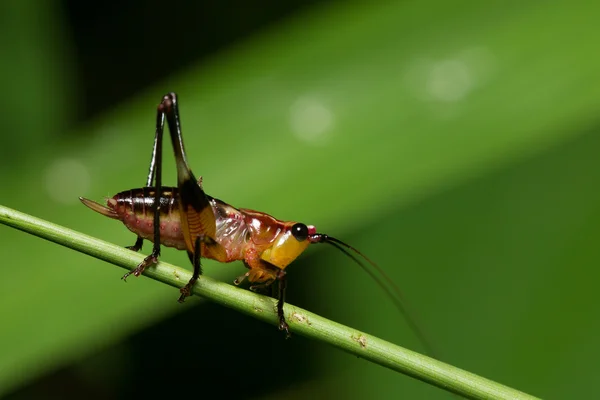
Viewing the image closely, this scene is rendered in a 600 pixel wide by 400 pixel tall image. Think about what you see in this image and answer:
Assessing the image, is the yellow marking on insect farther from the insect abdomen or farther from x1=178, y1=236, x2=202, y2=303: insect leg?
the insect abdomen

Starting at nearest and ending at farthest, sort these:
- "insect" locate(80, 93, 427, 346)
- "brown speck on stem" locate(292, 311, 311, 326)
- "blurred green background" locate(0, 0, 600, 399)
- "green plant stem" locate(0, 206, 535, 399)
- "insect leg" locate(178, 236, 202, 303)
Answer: "green plant stem" locate(0, 206, 535, 399), "brown speck on stem" locate(292, 311, 311, 326), "insect leg" locate(178, 236, 202, 303), "insect" locate(80, 93, 427, 346), "blurred green background" locate(0, 0, 600, 399)

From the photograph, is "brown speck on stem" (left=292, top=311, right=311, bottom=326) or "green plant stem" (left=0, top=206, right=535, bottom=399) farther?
"brown speck on stem" (left=292, top=311, right=311, bottom=326)

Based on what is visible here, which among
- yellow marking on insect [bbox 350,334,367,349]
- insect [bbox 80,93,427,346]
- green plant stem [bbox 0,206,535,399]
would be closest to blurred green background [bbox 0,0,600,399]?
insect [bbox 80,93,427,346]

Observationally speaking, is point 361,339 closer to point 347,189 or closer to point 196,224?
point 196,224

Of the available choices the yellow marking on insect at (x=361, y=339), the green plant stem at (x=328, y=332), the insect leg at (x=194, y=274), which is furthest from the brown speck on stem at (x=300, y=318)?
the insect leg at (x=194, y=274)

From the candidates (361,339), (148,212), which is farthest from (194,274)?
(148,212)

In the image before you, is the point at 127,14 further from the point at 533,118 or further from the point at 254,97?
the point at 533,118

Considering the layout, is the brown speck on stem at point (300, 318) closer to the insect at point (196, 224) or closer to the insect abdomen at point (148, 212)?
the insect at point (196, 224)
